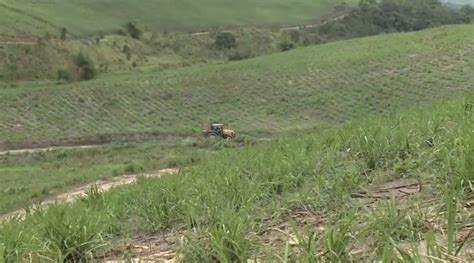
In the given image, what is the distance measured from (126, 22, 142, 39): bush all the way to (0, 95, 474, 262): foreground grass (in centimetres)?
5904

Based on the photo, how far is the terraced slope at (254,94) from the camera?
30.3 meters

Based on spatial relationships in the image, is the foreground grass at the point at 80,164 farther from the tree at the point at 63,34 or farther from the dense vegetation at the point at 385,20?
the dense vegetation at the point at 385,20

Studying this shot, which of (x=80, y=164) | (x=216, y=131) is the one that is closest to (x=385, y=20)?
(x=216, y=131)

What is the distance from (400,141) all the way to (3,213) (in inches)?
417

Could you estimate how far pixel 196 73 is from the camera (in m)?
39.7

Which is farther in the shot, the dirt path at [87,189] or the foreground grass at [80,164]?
the foreground grass at [80,164]

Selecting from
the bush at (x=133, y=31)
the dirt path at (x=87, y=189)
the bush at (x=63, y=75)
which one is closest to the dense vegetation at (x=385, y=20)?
the bush at (x=133, y=31)

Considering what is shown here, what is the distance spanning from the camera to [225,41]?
65.4 meters

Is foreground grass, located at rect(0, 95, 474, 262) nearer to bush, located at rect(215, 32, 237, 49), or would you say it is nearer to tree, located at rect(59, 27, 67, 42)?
tree, located at rect(59, 27, 67, 42)

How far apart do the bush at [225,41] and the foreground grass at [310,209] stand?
2363 inches

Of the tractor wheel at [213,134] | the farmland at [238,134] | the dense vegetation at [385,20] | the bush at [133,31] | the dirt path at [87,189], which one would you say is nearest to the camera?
the farmland at [238,134]

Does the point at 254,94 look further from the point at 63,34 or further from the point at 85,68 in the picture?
the point at 63,34

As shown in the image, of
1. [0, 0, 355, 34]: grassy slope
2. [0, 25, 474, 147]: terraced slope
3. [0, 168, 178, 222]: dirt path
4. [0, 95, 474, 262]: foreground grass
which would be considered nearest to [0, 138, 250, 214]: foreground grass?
[0, 168, 178, 222]: dirt path

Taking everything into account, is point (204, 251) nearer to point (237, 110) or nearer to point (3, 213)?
point (3, 213)
